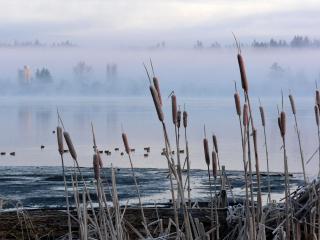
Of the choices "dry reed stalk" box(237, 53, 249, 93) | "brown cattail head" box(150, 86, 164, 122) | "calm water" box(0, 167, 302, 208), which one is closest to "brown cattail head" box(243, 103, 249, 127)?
"dry reed stalk" box(237, 53, 249, 93)

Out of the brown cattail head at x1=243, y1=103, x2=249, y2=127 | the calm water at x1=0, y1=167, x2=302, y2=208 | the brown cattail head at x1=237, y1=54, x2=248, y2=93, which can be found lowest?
the calm water at x1=0, y1=167, x2=302, y2=208

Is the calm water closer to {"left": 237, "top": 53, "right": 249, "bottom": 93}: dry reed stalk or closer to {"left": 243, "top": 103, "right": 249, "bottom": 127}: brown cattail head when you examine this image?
{"left": 243, "top": 103, "right": 249, "bottom": 127}: brown cattail head

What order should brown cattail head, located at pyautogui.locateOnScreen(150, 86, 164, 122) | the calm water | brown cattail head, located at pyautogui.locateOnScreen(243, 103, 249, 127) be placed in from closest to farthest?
brown cattail head, located at pyautogui.locateOnScreen(150, 86, 164, 122), brown cattail head, located at pyautogui.locateOnScreen(243, 103, 249, 127), the calm water

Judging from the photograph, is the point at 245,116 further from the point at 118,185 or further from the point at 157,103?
the point at 118,185

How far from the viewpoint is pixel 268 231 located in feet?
19.7

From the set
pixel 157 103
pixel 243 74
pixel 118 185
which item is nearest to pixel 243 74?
pixel 243 74

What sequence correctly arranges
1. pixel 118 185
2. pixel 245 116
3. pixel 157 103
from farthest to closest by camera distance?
1. pixel 118 185
2. pixel 245 116
3. pixel 157 103

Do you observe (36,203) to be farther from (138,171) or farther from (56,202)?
(138,171)

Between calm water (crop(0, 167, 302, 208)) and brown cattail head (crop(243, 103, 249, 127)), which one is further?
calm water (crop(0, 167, 302, 208))

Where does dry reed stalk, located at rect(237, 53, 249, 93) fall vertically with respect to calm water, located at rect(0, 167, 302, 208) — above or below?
above

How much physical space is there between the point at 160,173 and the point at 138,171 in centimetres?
56

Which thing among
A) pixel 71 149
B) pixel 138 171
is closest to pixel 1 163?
pixel 138 171

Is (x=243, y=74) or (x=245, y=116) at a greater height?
(x=243, y=74)

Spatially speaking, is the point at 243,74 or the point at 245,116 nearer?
the point at 243,74
